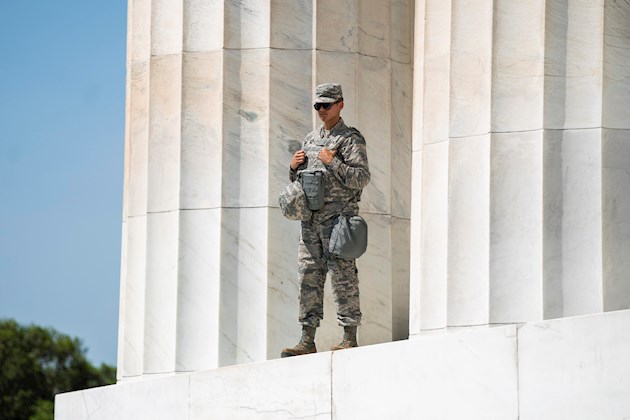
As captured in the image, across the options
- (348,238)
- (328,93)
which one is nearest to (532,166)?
(348,238)

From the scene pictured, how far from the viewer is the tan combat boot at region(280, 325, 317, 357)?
1004 inches

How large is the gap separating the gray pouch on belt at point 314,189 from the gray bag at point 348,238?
42 cm

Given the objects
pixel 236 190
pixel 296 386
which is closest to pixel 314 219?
pixel 296 386

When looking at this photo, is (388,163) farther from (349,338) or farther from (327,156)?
(349,338)

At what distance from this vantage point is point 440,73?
27062mm

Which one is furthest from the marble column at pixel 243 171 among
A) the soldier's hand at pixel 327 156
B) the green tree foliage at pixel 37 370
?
the green tree foliage at pixel 37 370

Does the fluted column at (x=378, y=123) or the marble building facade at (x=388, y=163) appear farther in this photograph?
the fluted column at (x=378, y=123)

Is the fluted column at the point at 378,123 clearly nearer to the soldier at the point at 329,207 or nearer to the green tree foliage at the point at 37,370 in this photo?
the soldier at the point at 329,207

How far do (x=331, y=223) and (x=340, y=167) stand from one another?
34.7 inches

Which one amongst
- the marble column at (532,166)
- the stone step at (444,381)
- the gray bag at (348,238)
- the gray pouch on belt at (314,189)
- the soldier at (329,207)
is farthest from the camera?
the marble column at (532,166)

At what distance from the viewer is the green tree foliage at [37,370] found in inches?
2965

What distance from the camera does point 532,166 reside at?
2580cm

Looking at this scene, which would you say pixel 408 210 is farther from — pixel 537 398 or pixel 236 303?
pixel 537 398

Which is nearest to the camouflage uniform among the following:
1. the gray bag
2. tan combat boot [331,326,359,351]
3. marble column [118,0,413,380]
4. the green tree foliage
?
tan combat boot [331,326,359,351]
